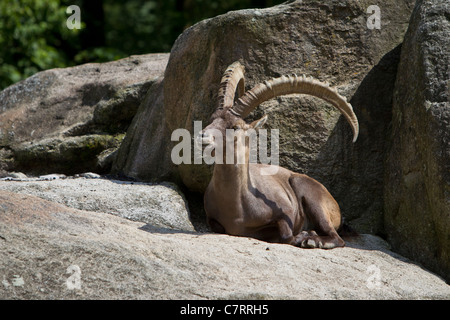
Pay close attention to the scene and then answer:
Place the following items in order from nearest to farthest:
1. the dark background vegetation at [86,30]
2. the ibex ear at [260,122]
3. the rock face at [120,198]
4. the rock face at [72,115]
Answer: the ibex ear at [260,122] < the rock face at [120,198] < the rock face at [72,115] < the dark background vegetation at [86,30]

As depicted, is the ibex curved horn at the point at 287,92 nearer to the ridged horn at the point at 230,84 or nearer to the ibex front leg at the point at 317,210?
the ridged horn at the point at 230,84

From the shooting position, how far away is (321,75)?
908cm

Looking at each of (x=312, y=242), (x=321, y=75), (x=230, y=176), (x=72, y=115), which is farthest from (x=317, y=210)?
(x=72, y=115)

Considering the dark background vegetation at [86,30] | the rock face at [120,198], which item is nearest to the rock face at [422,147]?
the rock face at [120,198]

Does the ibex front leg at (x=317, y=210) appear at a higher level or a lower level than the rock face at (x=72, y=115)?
lower

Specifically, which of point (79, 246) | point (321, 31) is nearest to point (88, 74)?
point (321, 31)

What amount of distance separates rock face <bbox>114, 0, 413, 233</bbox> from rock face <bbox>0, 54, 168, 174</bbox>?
2662mm

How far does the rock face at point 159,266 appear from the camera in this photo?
5.29 m

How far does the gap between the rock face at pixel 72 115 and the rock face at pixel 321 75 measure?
2.66 metres

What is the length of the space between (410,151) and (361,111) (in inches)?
45.9

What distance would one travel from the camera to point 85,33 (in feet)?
64.1

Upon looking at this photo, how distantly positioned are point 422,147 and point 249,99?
2.12m

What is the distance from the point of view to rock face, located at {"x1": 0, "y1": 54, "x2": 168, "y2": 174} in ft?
37.6

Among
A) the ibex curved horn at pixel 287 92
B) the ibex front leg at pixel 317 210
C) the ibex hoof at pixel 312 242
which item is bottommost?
the ibex hoof at pixel 312 242
